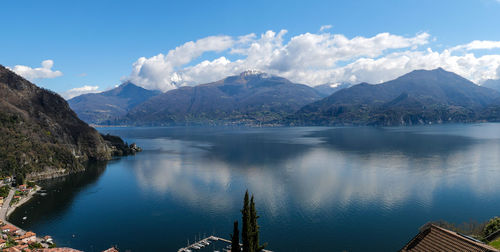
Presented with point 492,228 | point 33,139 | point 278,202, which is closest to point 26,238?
point 278,202

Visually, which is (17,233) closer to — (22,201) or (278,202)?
(22,201)

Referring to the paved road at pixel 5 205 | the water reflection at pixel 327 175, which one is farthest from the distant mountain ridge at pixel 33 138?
the water reflection at pixel 327 175

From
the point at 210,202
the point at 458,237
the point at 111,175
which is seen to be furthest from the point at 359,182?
the point at 111,175

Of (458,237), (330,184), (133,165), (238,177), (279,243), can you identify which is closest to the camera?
(458,237)

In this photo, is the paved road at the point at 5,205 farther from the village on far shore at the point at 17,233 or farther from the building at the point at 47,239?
the building at the point at 47,239

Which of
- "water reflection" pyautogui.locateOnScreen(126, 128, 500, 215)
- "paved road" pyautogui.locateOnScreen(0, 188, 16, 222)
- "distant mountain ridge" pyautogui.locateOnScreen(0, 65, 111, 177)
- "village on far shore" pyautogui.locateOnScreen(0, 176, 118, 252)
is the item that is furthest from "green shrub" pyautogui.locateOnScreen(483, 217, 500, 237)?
"distant mountain ridge" pyautogui.locateOnScreen(0, 65, 111, 177)

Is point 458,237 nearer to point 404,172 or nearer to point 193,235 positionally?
point 193,235
